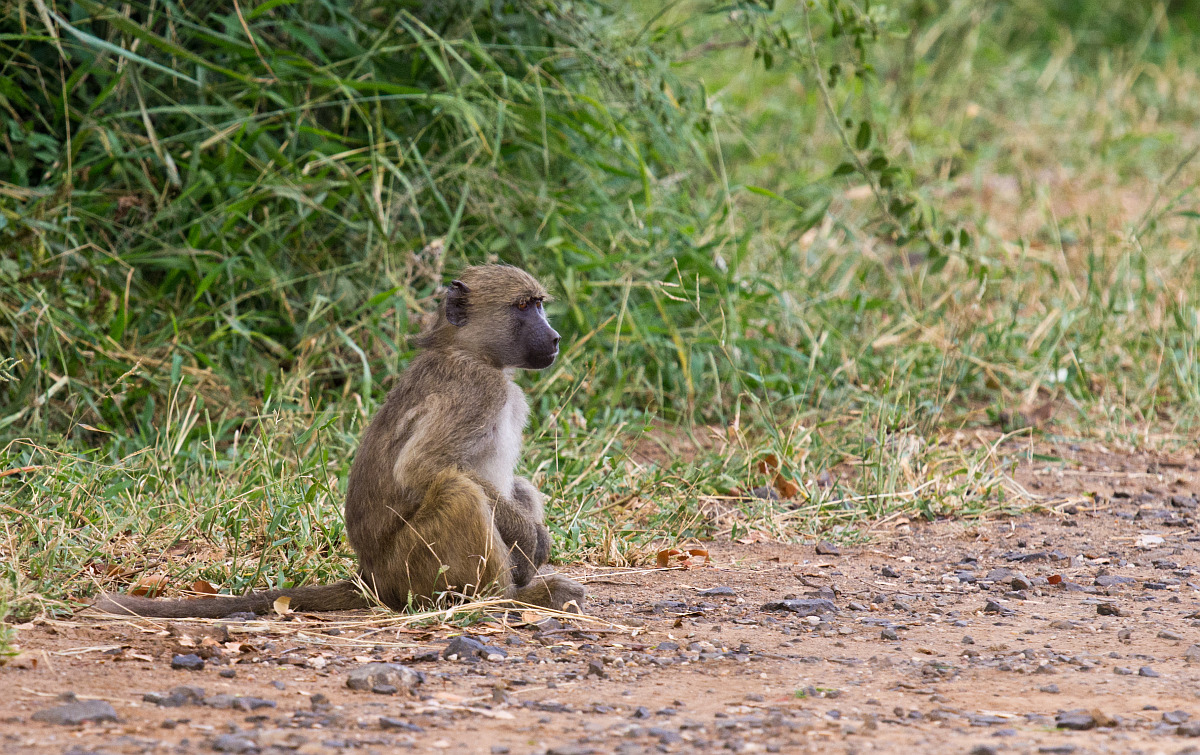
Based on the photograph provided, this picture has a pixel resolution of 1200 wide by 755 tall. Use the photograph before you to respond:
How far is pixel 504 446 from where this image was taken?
413cm

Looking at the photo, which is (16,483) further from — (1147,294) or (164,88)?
(1147,294)

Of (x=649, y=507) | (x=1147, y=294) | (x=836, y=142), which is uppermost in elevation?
(x=836, y=142)

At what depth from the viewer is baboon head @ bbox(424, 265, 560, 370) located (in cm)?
430

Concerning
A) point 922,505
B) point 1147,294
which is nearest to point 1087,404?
point 1147,294

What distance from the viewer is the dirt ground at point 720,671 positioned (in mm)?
2727

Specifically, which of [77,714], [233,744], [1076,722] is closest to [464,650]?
[233,744]

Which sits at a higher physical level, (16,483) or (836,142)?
(836,142)

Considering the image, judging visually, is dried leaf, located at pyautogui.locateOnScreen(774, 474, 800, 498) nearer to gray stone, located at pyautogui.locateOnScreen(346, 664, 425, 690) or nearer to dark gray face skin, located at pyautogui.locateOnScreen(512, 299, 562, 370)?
dark gray face skin, located at pyautogui.locateOnScreen(512, 299, 562, 370)

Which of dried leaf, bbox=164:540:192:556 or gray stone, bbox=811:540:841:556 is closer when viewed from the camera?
dried leaf, bbox=164:540:192:556

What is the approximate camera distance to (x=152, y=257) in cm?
578

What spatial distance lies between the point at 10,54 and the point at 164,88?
70cm

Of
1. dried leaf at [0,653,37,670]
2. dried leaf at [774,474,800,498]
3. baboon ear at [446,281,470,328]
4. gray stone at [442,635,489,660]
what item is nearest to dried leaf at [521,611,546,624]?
gray stone at [442,635,489,660]

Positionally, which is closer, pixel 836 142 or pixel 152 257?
pixel 152 257

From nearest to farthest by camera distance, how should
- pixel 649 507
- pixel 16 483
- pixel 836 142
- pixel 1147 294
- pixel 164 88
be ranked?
pixel 16 483, pixel 649 507, pixel 164 88, pixel 1147 294, pixel 836 142
